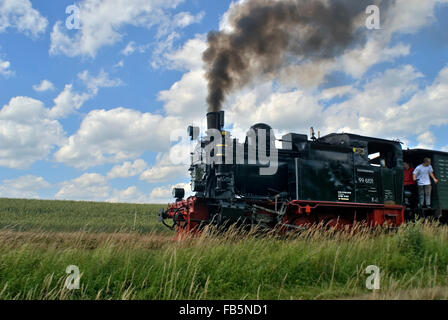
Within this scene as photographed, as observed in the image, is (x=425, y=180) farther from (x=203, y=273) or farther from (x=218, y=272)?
(x=203, y=273)

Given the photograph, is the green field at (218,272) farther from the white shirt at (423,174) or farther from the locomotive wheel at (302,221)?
the white shirt at (423,174)

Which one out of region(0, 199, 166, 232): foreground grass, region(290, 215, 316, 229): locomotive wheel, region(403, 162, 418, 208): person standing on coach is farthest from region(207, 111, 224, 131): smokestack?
region(0, 199, 166, 232): foreground grass

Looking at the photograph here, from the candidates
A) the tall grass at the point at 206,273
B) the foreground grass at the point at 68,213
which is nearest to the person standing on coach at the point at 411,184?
the tall grass at the point at 206,273

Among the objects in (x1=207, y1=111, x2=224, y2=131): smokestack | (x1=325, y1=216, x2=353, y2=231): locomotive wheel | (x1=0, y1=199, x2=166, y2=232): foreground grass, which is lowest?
(x1=0, y1=199, x2=166, y2=232): foreground grass

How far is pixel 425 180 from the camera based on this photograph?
12938 mm

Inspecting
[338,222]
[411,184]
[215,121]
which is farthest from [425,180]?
[215,121]

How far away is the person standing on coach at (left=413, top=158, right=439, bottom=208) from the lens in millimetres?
12898

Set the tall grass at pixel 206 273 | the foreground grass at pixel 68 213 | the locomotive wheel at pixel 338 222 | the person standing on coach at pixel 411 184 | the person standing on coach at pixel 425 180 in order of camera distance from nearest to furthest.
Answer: the tall grass at pixel 206 273 → the locomotive wheel at pixel 338 222 → the person standing on coach at pixel 425 180 → the person standing on coach at pixel 411 184 → the foreground grass at pixel 68 213

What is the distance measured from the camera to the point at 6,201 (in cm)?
2998

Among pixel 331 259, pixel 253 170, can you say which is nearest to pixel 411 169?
pixel 253 170

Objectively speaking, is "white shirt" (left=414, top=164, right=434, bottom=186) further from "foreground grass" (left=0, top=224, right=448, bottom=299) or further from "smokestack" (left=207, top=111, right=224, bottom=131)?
"smokestack" (left=207, top=111, right=224, bottom=131)

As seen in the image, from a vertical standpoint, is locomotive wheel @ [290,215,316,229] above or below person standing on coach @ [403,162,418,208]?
below

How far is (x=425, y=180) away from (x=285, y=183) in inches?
228

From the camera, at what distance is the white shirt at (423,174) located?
12898 mm
